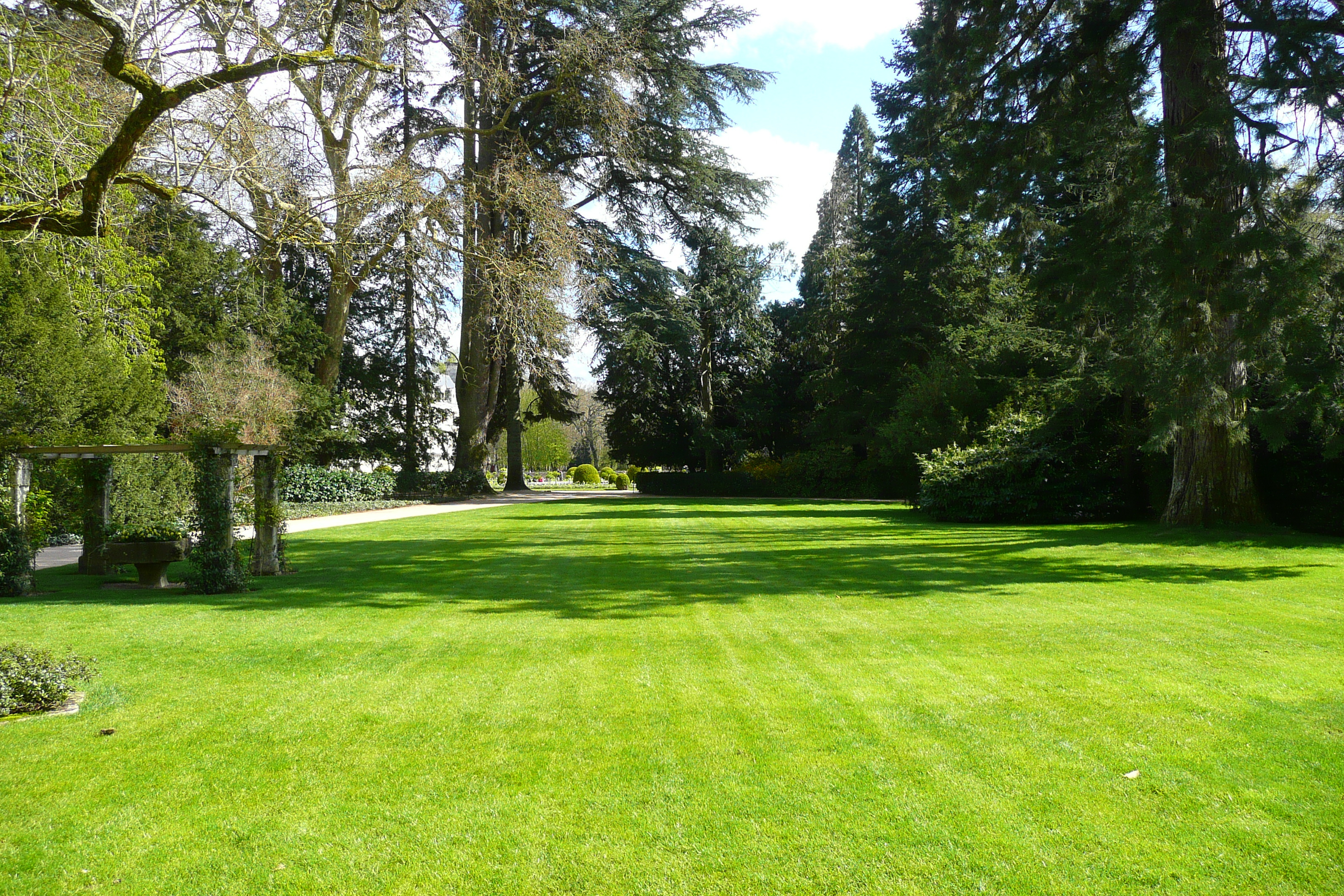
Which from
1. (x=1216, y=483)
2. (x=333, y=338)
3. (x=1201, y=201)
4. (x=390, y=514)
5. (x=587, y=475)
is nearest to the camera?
(x=1201, y=201)

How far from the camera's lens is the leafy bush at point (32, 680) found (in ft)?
16.3

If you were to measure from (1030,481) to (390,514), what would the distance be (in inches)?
661

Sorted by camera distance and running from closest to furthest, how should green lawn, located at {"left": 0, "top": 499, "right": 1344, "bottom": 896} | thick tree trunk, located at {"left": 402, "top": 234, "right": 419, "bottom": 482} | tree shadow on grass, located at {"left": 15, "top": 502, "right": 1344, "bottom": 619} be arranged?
green lawn, located at {"left": 0, "top": 499, "right": 1344, "bottom": 896}
tree shadow on grass, located at {"left": 15, "top": 502, "right": 1344, "bottom": 619}
thick tree trunk, located at {"left": 402, "top": 234, "right": 419, "bottom": 482}

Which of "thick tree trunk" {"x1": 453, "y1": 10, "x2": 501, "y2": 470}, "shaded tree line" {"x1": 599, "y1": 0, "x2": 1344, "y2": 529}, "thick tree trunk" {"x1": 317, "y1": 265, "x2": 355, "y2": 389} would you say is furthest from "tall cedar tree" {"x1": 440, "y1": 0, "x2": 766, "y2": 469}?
"shaded tree line" {"x1": 599, "y1": 0, "x2": 1344, "y2": 529}

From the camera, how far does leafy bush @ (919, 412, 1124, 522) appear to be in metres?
18.7

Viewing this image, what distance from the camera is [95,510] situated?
11.2 m

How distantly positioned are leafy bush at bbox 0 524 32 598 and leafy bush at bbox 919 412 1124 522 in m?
17.0

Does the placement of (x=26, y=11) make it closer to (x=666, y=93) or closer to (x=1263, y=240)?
(x=1263, y=240)

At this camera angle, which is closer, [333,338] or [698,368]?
[333,338]

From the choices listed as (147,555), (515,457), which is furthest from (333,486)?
(147,555)

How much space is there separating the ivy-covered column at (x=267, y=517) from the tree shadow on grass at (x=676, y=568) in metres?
0.34

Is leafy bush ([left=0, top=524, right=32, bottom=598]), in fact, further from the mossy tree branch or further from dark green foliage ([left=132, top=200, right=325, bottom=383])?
dark green foliage ([left=132, top=200, right=325, bottom=383])

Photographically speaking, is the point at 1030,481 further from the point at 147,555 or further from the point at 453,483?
the point at 453,483

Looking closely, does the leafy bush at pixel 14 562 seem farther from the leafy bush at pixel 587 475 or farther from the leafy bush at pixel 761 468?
the leafy bush at pixel 587 475
